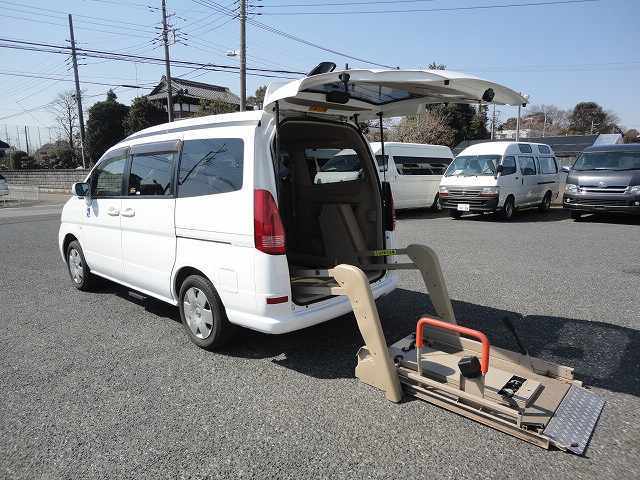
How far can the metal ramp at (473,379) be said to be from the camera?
2.70 m

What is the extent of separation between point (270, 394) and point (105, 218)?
3.05 m

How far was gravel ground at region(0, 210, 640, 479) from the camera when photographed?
2.54 metres

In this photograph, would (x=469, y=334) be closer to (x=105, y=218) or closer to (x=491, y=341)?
(x=491, y=341)

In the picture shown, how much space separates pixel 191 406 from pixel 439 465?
167cm

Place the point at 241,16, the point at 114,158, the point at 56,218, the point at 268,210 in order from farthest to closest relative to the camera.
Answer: the point at 241,16
the point at 56,218
the point at 114,158
the point at 268,210

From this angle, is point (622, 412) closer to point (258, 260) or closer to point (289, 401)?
point (289, 401)

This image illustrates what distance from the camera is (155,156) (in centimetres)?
442

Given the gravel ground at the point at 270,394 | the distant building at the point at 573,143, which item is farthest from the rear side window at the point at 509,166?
the distant building at the point at 573,143

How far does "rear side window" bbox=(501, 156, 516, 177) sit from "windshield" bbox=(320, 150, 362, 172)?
29.6 feet

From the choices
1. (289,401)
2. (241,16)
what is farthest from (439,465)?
(241,16)

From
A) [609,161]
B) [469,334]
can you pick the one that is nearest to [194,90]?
[609,161]

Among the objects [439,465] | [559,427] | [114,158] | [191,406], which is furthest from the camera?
[114,158]

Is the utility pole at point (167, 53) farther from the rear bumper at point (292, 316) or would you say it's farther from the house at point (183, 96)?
the rear bumper at point (292, 316)

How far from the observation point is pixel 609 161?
39.8 feet
